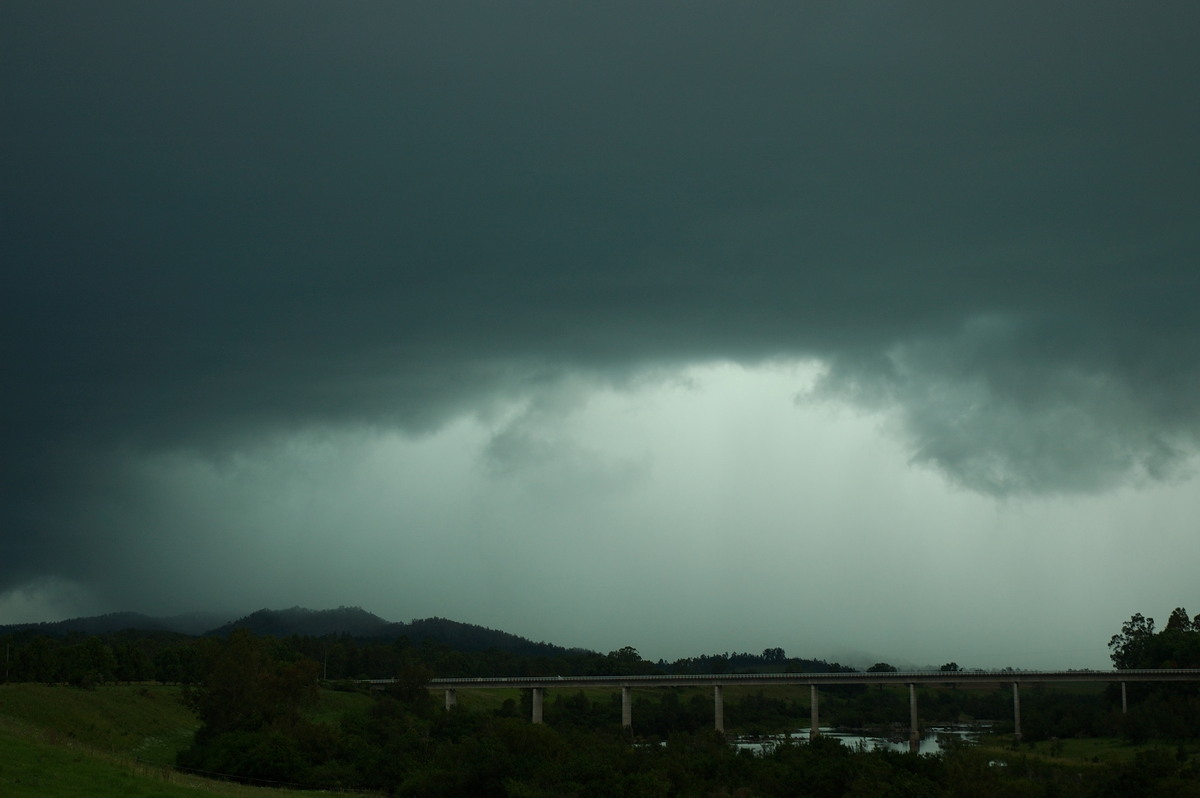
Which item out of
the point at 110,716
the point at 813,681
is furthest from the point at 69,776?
the point at 813,681

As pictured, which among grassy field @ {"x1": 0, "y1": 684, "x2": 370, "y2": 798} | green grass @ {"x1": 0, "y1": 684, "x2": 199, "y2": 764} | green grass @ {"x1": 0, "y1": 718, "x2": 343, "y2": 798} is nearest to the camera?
green grass @ {"x1": 0, "y1": 718, "x2": 343, "y2": 798}

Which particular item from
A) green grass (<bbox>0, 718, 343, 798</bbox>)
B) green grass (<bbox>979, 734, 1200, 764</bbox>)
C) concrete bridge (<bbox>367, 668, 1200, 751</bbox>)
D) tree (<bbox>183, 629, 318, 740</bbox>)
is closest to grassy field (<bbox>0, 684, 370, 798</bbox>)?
green grass (<bbox>0, 718, 343, 798</bbox>)

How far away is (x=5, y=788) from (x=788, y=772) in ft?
171

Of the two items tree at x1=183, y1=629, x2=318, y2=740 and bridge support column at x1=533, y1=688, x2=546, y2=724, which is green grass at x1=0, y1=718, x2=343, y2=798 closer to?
tree at x1=183, y1=629, x2=318, y2=740

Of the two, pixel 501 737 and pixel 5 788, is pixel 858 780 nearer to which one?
pixel 501 737

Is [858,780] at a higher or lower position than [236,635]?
lower

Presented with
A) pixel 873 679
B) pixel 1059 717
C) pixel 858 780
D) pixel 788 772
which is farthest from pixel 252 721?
pixel 1059 717

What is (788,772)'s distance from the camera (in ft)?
253

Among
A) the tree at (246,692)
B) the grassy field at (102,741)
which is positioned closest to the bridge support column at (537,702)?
the grassy field at (102,741)

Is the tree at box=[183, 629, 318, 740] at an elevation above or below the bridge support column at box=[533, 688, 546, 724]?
above

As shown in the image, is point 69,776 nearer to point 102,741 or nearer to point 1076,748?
point 102,741

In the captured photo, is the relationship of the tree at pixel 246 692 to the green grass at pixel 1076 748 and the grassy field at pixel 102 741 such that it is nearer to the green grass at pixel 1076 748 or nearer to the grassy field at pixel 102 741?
the grassy field at pixel 102 741

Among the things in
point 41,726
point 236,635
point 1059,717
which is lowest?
point 1059,717

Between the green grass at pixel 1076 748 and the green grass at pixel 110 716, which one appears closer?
the green grass at pixel 110 716
